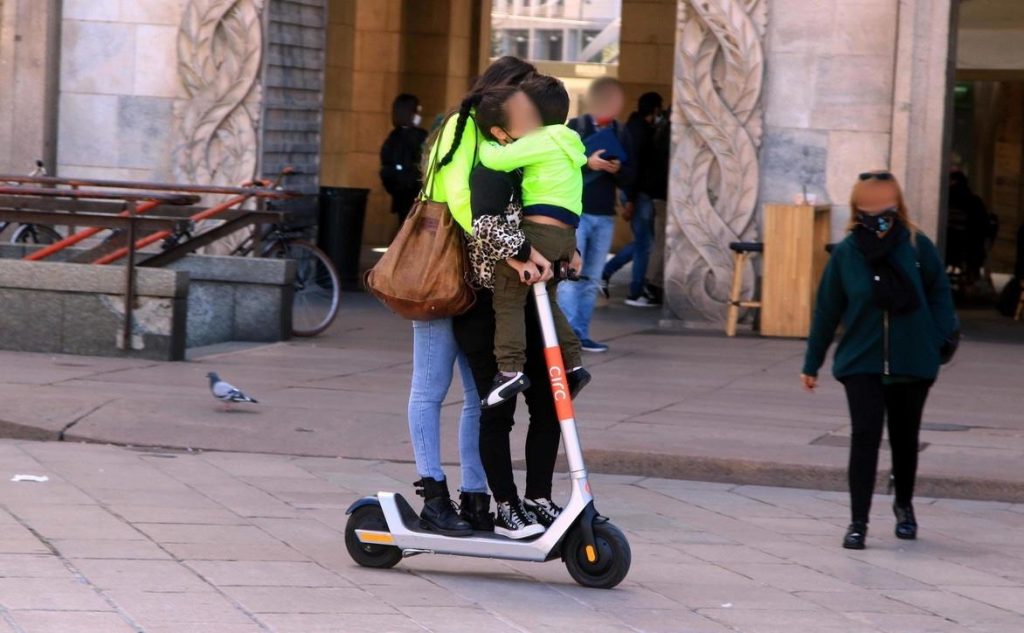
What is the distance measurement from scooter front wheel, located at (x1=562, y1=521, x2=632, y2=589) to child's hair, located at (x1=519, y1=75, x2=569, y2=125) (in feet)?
4.50

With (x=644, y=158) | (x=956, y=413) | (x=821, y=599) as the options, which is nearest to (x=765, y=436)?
(x=956, y=413)

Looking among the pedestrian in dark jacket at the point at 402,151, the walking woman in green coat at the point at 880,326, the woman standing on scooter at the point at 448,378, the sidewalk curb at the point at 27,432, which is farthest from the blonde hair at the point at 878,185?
the pedestrian in dark jacket at the point at 402,151

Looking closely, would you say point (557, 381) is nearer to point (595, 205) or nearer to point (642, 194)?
point (595, 205)

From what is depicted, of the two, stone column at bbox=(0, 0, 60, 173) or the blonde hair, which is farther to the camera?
stone column at bbox=(0, 0, 60, 173)

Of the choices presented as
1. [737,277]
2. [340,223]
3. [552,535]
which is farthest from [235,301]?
[552,535]

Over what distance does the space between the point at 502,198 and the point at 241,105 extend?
973cm

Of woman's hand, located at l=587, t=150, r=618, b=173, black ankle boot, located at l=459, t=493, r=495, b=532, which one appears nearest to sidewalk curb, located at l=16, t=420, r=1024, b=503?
black ankle boot, located at l=459, t=493, r=495, b=532

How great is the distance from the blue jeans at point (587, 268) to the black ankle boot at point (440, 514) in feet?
19.4

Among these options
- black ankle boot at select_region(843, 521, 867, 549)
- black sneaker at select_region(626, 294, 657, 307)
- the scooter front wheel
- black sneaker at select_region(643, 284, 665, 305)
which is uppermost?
black sneaker at select_region(643, 284, 665, 305)

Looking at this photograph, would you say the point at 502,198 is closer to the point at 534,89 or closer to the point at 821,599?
the point at 534,89

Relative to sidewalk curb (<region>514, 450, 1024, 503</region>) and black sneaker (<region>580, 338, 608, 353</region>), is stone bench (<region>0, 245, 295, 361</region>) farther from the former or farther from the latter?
sidewalk curb (<region>514, 450, 1024, 503</region>)

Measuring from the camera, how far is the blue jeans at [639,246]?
1595cm

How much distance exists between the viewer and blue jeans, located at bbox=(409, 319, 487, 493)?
230 inches

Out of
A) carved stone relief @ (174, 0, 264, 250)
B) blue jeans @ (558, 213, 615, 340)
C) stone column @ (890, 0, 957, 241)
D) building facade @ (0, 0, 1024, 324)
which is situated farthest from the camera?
carved stone relief @ (174, 0, 264, 250)
